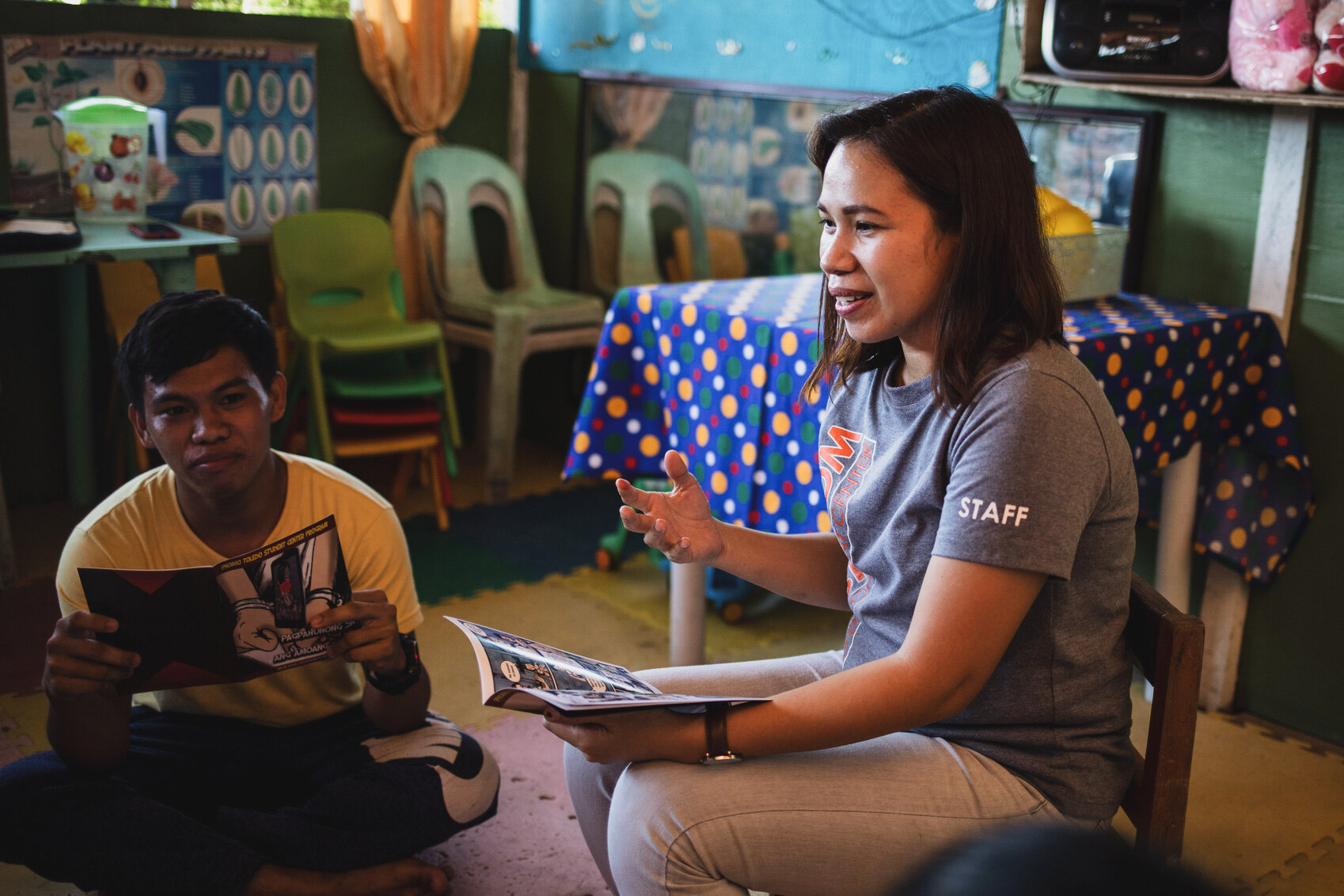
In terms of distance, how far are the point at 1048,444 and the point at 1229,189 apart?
1.62 metres

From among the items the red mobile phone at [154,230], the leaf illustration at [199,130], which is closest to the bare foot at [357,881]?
the red mobile phone at [154,230]

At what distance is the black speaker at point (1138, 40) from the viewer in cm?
232

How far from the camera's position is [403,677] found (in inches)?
66.6

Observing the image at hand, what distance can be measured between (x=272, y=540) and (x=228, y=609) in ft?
0.89

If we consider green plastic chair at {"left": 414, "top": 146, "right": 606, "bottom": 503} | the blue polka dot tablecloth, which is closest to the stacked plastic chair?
green plastic chair at {"left": 414, "top": 146, "right": 606, "bottom": 503}

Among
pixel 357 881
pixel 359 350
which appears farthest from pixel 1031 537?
pixel 359 350

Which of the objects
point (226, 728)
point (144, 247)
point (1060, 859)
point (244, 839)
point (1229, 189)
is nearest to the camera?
point (1060, 859)

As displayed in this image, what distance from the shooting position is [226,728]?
5.83 ft

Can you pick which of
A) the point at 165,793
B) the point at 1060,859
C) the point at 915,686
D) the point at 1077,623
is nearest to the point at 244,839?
the point at 165,793

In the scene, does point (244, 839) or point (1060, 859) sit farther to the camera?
point (244, 839)

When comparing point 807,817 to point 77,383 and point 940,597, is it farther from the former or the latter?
point 77,383

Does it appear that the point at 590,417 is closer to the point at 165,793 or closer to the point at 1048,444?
the point at 165,793

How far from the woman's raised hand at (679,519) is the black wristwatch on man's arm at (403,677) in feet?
1.34

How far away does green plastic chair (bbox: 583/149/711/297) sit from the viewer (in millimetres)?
3934
